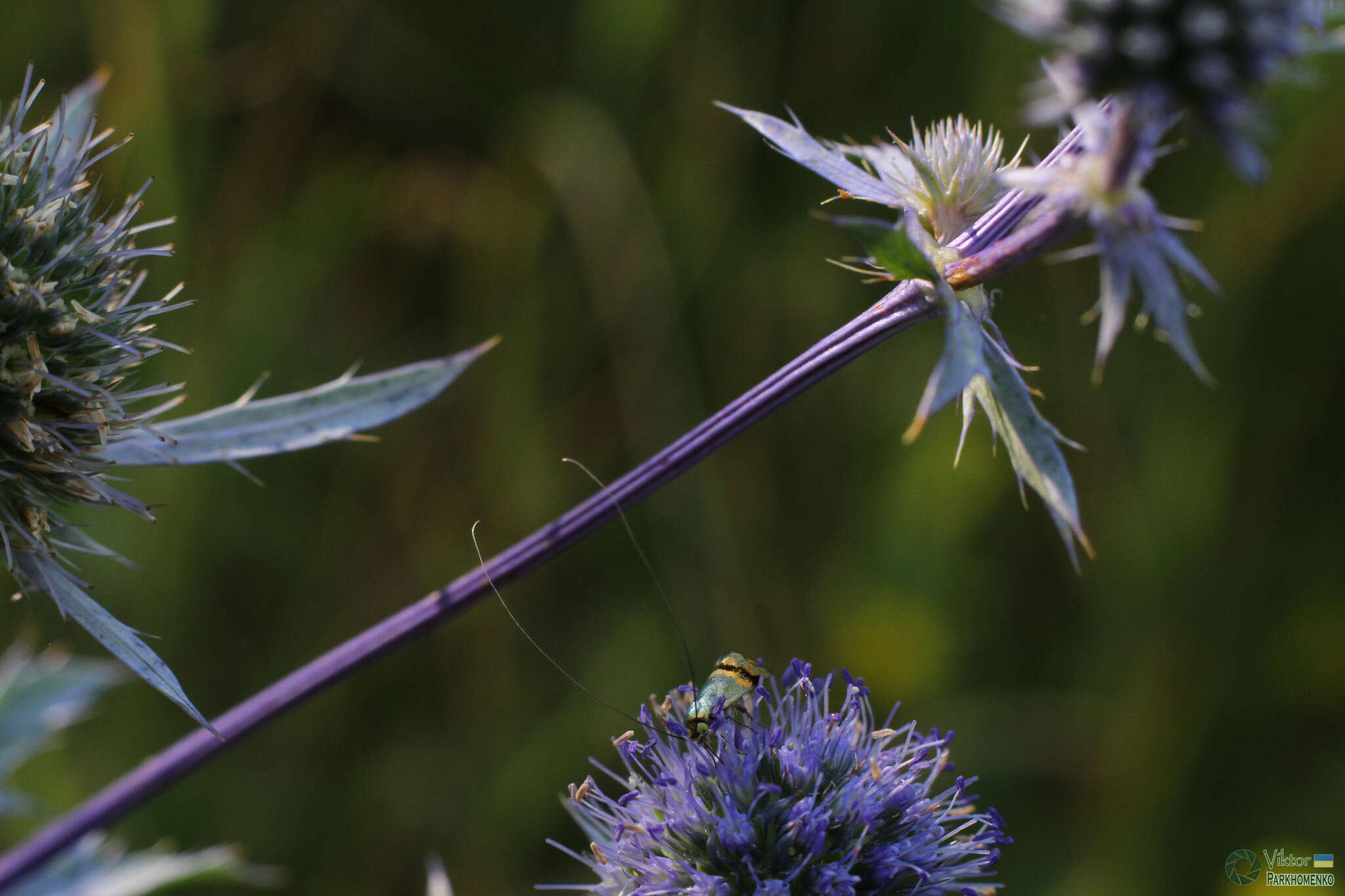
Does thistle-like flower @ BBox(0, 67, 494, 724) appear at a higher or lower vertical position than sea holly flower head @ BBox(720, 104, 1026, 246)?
lower

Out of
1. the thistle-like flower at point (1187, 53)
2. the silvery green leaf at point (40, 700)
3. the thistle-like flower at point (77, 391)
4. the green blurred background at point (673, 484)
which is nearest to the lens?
the thistle-like flower at point (1187, 53)

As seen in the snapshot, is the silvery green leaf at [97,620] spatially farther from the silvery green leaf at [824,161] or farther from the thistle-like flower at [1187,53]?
the thistle-like flower at [1187,53]

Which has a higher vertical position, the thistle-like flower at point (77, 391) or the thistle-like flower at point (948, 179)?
the thistle-like flower at point (948, 179)

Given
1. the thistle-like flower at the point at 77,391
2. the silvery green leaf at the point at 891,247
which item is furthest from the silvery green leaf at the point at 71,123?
the silvery green leaf at the point at 891,247

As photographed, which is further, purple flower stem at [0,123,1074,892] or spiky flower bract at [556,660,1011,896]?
spiky flower bract at [556,660,1011,896]

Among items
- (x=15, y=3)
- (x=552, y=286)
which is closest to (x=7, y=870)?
(x=552, y=286)

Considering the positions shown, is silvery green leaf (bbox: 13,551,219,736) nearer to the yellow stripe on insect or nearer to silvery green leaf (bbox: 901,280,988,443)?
the yellow stripe on insect

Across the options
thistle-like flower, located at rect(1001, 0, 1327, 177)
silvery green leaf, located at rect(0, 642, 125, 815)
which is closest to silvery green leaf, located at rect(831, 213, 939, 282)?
thistle-like flower, located at rect(1001, 0, 1327, 177)

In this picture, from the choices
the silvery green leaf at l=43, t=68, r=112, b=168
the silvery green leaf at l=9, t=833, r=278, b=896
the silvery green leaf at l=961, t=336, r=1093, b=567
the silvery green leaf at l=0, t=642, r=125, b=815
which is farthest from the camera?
the silvery green leaf at l=0, t=642, r=125, b=815
